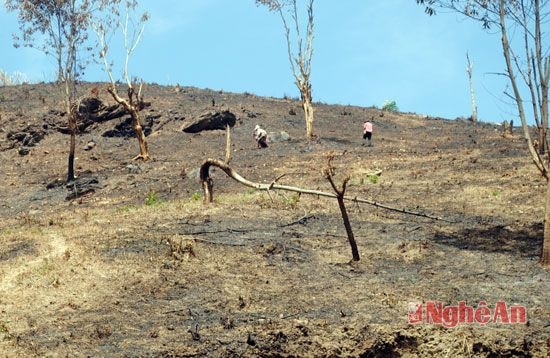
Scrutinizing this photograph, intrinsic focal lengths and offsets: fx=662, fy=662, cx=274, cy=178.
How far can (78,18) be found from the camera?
27.3 m

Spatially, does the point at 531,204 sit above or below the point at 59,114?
below

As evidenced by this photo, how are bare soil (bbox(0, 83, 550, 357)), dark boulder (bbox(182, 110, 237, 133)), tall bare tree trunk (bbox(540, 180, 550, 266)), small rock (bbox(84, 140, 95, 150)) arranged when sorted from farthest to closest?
dark boulder (bbox(182, 110, 237, 133)) < small rock (bbox(84, 140, 95, 150)) < tall bare tree trunk (bbox(540, 180, 550, 266)) < bare soil (bbox(0, 83, 550, 357))

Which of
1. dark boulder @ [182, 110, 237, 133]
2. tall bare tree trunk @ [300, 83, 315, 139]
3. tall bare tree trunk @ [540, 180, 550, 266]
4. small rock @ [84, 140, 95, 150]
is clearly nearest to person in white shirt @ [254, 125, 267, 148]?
tall bare tree trunk @ [300, 83, 315, 139]

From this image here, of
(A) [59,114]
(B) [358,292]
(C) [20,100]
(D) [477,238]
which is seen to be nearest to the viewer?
(B) [358,292]

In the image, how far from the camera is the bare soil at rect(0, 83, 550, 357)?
28.1ft

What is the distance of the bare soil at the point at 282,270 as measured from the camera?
8570 mm

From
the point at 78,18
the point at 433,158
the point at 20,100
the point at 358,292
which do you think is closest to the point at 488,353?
the point at 358,292

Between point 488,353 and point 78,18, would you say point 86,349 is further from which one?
point 78,18

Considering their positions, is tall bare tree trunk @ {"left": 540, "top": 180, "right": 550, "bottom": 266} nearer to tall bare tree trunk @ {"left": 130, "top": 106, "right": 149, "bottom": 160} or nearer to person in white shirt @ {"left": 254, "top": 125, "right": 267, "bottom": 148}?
person in white shirt @ {"left": 254, "top": 125, "right": 267, "bottom": 148}

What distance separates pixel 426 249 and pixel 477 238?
142 centimetres

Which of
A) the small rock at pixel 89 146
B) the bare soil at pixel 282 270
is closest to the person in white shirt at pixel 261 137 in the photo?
the bare soil at pixel 282 270

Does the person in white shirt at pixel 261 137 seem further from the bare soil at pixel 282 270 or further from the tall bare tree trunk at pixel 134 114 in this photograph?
the bare soil at pixel 282 270

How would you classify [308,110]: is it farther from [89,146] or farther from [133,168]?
[89,146]

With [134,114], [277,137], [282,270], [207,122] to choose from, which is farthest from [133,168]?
[282,270]
